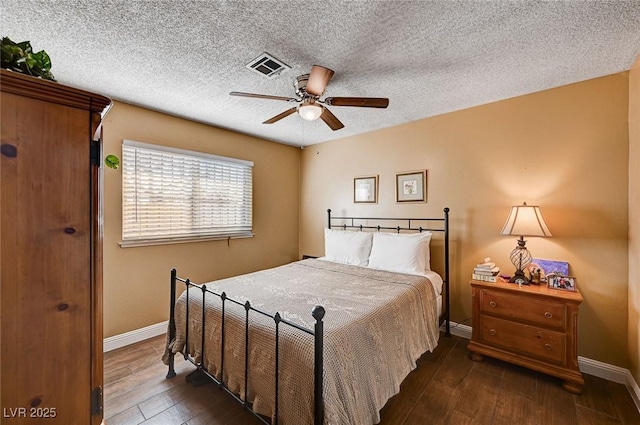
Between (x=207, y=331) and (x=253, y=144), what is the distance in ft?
9.34

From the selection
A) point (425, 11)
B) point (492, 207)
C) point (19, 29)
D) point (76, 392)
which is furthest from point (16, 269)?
point (492, 207)

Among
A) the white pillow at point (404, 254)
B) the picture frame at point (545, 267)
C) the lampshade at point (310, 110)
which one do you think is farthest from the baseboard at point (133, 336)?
the picture frame at point (545, 267)

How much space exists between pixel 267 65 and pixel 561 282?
10.1 feet

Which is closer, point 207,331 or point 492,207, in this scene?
point 207,331

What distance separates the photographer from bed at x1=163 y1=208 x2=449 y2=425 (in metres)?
1.33

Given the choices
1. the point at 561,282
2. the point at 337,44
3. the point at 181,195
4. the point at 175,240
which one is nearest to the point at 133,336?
the point at 175,240

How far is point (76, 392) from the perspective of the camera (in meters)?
0.83

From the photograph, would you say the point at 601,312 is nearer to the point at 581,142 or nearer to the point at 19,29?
the point at 581,142

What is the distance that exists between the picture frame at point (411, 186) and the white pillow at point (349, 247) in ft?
2.31

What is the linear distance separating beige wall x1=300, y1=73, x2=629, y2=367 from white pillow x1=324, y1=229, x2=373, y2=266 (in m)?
0.65

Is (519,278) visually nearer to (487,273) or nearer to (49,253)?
(487,273)

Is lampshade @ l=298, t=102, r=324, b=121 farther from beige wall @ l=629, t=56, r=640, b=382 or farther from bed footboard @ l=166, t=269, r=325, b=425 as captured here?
beige wall @ l=629, t=56, r=640, b=382

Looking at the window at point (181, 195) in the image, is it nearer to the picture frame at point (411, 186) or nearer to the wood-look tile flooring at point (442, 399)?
the wood-look tile flooring at point (442, 399)

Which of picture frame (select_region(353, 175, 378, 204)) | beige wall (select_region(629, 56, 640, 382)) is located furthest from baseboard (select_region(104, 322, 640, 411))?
picture frame (select_region(353, 175, 378, 204))
